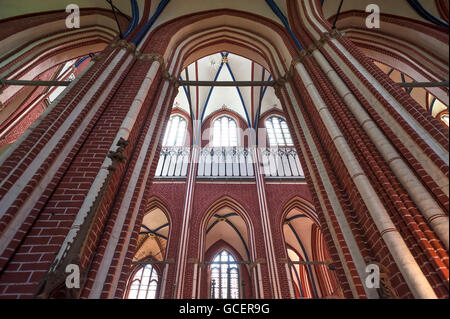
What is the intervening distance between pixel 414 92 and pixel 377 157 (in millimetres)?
10754

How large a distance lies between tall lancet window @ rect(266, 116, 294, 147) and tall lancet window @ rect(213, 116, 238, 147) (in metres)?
2.02

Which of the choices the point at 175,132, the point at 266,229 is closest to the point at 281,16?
the point at 266,229

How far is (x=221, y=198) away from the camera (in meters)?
11.1

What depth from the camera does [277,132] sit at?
13.9 metres

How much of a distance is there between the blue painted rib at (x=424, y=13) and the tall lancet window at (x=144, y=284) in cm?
1551

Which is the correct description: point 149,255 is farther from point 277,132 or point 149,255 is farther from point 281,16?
point 281,16

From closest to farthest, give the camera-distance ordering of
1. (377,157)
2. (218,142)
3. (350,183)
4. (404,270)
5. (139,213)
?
1. (404,270)
2. (377,157)
3. (350,183)
4. (139,213)
5. (218,142)

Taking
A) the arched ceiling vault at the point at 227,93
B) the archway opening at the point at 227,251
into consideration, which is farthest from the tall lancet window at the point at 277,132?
the archway opening at the point at 227,251

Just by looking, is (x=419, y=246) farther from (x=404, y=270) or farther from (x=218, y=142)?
(x=218, y=142)

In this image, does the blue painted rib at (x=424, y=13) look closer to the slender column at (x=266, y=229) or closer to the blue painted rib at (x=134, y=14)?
the blue painted rib at (x=134, y=14)

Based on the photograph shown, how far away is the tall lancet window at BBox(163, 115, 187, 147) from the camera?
43.9 ft

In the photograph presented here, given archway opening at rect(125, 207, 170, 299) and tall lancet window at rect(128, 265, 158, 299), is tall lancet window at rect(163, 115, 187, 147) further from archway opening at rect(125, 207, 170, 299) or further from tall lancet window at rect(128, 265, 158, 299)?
tall lancet window at rect(128, 265, 158, 299)

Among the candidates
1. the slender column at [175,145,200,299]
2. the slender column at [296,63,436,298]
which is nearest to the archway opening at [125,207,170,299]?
the slender column at [175,145,200,299]
